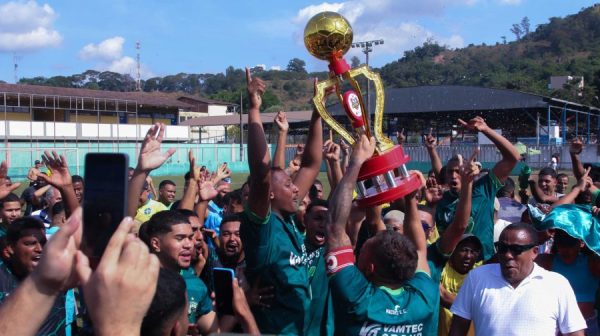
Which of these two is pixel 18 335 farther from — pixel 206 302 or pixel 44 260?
pixel 206 302

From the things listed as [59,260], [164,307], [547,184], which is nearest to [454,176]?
[547,184]

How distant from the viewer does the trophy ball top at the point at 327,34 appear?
167 inches

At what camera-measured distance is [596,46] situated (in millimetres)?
122375

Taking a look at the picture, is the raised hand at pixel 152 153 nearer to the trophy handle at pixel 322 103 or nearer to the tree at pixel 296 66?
the trophy handle at pixel 322 103

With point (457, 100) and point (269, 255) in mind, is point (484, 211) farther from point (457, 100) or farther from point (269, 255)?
point (457, 100)

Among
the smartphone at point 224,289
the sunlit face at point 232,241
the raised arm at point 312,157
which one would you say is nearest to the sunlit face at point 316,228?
the raised arm at point 312,157

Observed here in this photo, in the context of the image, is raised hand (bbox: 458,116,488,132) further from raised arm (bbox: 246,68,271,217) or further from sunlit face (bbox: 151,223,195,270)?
sunlit face (bbox: 151,223,195,270)

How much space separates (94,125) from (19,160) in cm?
988

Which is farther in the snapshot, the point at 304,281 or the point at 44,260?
the point at 304,281

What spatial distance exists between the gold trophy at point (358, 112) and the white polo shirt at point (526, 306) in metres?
0.75

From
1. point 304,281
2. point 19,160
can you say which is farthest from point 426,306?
point 19,160

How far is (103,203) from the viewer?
184 centimetres

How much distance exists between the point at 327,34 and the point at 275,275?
1568 millimetres

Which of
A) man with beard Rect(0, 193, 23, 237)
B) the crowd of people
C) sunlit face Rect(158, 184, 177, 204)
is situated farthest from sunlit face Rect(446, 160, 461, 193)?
man with beard Rect(0, 193, 23, 237)
